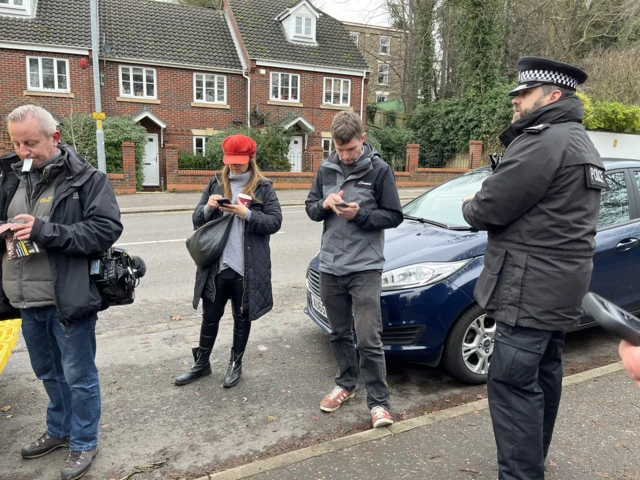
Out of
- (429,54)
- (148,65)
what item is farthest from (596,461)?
(429,54)

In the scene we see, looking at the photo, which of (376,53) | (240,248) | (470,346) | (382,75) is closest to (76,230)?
(240,248)

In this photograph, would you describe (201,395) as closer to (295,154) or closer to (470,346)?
(470,346)

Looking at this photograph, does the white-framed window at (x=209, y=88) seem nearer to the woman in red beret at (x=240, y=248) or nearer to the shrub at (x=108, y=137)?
the shrub at (x=108, y=137)

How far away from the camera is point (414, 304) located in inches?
139

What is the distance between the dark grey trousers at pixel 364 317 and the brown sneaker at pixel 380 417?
0.05 metres

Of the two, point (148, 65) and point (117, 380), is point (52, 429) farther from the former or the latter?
point (148, 65)

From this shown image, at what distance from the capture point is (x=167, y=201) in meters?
15.8

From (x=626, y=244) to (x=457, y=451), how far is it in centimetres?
239

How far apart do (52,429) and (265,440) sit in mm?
1255

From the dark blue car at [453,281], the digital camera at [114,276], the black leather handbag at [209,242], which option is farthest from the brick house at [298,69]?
the digital camera at [114,276]

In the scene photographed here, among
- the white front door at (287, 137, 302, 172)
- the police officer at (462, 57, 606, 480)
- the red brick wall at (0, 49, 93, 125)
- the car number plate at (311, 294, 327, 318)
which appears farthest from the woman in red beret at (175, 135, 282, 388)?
the white front door at (287, 137, 302, 172)

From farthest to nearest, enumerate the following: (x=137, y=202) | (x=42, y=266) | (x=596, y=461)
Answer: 1. (x=137, y=202)
2. (x=596, y=461)
3. (x=42, y=266)

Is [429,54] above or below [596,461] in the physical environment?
above

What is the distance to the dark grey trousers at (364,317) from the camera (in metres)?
3.19
